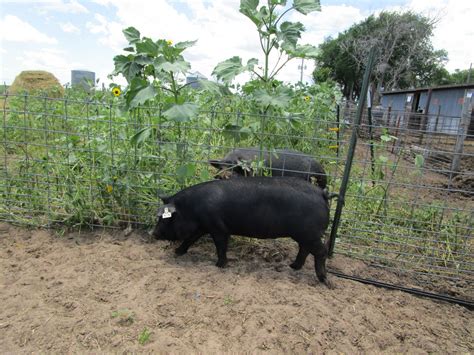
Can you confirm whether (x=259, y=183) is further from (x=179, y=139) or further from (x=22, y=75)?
(x=22, y=75)

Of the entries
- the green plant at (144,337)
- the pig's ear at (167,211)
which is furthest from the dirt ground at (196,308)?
the pig's ear at (167,211)

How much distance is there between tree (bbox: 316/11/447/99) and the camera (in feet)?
112

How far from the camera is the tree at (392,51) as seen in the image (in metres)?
34.1

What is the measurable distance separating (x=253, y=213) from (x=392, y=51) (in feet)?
119

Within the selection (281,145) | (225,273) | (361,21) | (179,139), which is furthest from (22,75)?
(361,21)

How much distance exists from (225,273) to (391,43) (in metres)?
36.7

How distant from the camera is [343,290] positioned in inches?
132

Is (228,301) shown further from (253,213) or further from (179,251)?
(179,251)

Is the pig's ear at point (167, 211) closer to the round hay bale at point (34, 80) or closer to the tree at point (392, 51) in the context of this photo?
the round hay bale at point (34, 80)

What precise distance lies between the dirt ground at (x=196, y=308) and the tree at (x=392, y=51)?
1192 inches

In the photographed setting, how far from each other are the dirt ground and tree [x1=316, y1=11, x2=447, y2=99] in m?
30.3

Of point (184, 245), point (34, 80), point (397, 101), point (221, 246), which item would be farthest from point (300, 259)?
point (397, 101)

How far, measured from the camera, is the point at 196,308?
9.48 ft

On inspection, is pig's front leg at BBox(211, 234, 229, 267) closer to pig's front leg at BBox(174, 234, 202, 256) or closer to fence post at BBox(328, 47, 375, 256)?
pig's front leg at BBox(174, 234, 202, 256)
